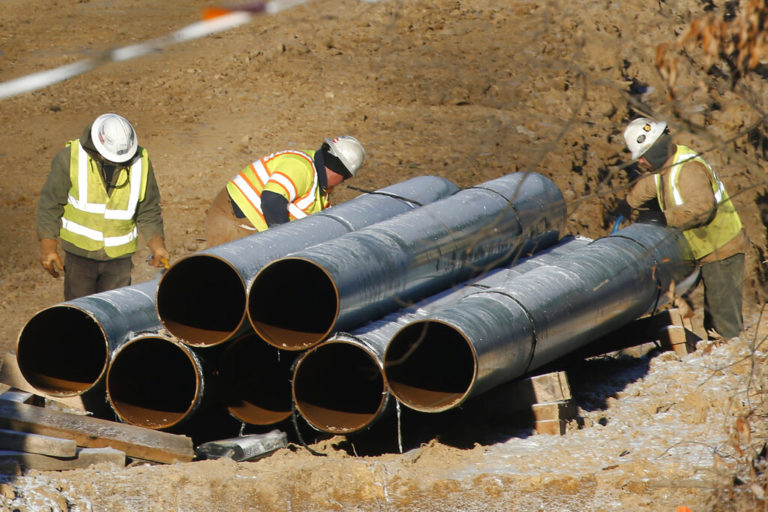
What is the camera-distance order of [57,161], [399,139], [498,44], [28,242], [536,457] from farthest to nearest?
[498,44], [399,139], [28,242], [57,161], [536,457]

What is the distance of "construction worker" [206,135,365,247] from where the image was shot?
726 cm

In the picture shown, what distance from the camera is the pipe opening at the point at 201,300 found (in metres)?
6.03

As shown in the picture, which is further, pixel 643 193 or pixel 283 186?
pixel 643 193

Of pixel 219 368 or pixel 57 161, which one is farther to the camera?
pixel 57 161

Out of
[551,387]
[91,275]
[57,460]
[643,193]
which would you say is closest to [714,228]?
[643,193]

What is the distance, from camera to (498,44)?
1434 centimetres

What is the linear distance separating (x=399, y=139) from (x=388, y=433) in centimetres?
614

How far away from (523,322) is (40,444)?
2.91 m

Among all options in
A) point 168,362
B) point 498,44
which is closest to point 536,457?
point 168,362

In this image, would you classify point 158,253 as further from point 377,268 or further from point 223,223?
point 377,268

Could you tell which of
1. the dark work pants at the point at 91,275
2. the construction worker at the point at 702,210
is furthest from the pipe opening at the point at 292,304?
the construction worker at the point at 702,210

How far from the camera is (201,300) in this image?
6.40 meters

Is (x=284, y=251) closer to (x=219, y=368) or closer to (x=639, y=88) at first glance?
(x=219, y=368)

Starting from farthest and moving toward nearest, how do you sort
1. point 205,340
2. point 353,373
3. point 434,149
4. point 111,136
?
point 434,149, point 111,136, point 353,373, point 205,340
